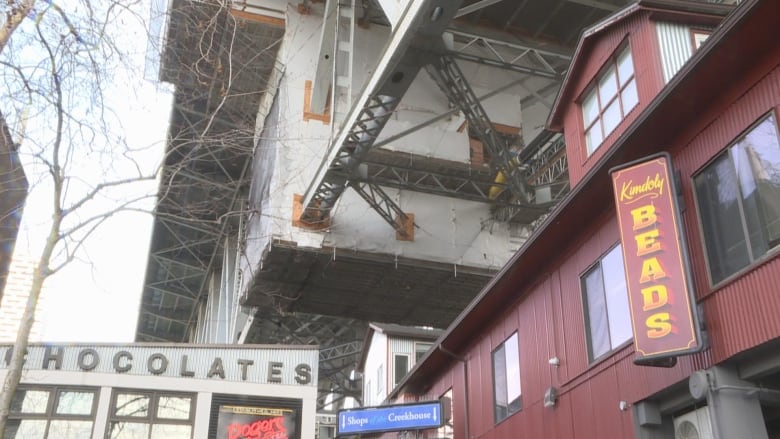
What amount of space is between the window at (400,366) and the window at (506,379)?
13222 millimetres

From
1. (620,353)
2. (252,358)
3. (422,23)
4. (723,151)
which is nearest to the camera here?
(723,151)

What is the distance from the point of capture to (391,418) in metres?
19.9

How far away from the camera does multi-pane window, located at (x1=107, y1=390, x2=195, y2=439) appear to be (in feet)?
73.4

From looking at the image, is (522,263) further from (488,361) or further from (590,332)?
(488,361)

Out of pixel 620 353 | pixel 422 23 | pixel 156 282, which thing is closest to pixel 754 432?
pixel 620 353

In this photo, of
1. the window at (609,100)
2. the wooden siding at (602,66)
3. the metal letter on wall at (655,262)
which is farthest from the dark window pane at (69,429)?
the metal letter on wall at (655,262)

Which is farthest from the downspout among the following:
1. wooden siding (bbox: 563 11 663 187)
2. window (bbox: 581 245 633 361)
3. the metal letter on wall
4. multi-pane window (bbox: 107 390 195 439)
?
the metal letter on wall

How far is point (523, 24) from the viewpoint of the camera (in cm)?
3109

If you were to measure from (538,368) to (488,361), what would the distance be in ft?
12.4

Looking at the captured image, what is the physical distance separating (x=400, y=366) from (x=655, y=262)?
75.8 feet

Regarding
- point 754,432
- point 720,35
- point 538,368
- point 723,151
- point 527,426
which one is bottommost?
point 754,432

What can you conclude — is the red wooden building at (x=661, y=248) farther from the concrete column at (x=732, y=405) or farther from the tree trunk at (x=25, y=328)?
the tree trunk at (x=25, y=328)

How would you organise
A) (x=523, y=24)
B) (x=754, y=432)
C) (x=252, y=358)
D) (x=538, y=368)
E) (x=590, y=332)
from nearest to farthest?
(x=754, y=432) → (x=590, y=332) → (x=538, y=368) → (x=252, y=358) → (x=523, y=24)

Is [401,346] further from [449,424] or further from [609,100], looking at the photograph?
[609,100]
